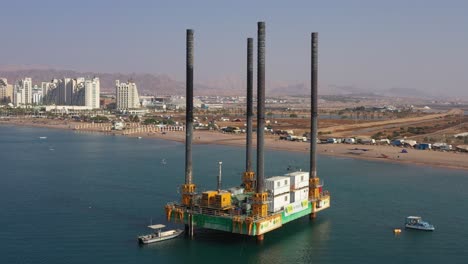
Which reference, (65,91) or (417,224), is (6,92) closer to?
(65,91)

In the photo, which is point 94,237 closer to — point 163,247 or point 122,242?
point 122,242

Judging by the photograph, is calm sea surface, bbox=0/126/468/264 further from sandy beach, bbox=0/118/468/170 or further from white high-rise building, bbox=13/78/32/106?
white high-rise building, bbox=13/78/32/106

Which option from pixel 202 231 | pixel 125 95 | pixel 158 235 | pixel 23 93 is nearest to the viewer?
pixel 158 235

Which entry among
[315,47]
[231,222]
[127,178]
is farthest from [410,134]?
[231,222]

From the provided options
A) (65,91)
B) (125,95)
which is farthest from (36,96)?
(125,95)

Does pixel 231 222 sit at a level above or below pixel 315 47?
below

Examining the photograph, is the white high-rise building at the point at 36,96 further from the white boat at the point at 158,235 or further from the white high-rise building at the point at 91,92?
the white boat at the point at 158,235

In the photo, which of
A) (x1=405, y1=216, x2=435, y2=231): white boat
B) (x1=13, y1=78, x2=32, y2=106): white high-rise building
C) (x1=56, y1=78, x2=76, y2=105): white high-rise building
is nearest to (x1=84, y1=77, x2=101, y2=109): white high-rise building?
(x1=56, y1=78, x2=76, y2=105): white high-rise building
